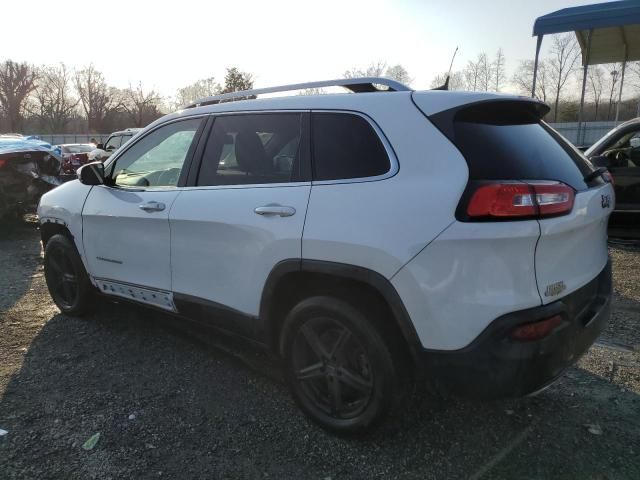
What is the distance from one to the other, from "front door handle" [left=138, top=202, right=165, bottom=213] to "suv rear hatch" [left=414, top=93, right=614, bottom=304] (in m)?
1.85

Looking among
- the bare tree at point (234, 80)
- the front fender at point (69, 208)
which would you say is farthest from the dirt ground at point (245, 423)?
the bare tree at point (234, 80)

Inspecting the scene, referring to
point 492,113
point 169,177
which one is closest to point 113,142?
point 169,177

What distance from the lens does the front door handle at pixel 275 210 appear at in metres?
2.64

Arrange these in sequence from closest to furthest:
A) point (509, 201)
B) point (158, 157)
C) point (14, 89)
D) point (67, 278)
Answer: point (509, 201)
point (158, 157)
point (67, 278)
point (14, 89)

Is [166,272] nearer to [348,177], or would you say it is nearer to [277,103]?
[277,103]

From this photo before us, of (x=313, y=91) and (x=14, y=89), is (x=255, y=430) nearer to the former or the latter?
(x=313, y=91)

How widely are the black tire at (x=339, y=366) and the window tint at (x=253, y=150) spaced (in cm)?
77

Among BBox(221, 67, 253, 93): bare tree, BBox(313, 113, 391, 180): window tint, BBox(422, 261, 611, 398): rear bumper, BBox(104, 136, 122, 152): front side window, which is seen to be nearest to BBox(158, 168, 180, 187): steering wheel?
BBox(313, 113, 391, 180): window tint

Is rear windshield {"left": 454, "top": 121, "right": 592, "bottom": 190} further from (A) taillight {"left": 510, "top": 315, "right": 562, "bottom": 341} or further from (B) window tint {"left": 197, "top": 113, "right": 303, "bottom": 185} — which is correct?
(B) window tint {"left": 197, "top": 113, "right": 303, "bottom": 185}

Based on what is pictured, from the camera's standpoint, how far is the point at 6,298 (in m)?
5.25

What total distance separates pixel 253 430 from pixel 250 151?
5.34 feet

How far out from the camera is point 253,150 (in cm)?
308

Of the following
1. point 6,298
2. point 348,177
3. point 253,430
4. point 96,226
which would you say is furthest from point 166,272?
point 6,298

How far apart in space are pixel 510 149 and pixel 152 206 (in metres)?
2.30
